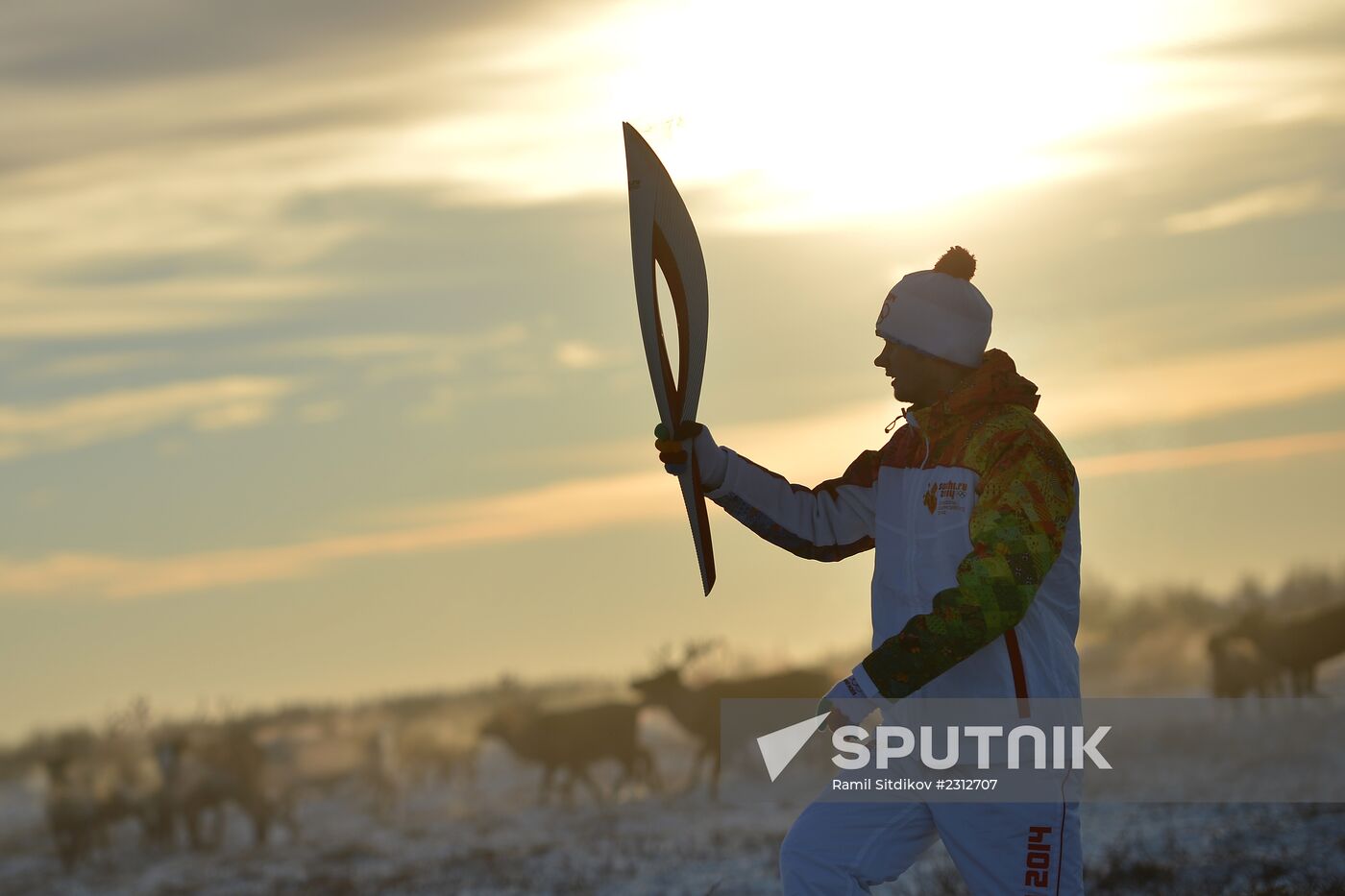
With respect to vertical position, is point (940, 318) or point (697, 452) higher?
point (940, 318)

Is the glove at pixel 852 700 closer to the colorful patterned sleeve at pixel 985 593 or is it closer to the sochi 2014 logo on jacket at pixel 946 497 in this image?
the colorful patterned sleeve at pixel 985 593

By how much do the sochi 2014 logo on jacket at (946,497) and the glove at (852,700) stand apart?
0.61 meters

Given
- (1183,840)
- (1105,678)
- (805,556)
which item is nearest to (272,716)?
(1105,678)

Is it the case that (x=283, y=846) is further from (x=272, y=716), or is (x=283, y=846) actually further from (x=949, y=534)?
(x=949, y=534)

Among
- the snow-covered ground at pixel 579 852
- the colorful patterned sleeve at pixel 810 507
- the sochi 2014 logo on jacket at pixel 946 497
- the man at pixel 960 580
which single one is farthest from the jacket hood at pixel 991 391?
the snow-covered ground at pixel 579 852

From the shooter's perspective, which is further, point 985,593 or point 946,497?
point 946,497

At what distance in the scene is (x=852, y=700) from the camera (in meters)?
4.95

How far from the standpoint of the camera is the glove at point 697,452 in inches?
233

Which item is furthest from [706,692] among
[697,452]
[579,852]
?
[697,452]

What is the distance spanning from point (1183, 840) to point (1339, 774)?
6333 millimetres

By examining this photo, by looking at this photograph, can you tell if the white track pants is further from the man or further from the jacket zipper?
the jacket zipper

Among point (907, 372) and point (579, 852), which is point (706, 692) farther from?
point (907, 372)

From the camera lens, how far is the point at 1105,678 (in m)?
31.2

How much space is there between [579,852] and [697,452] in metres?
9.70
